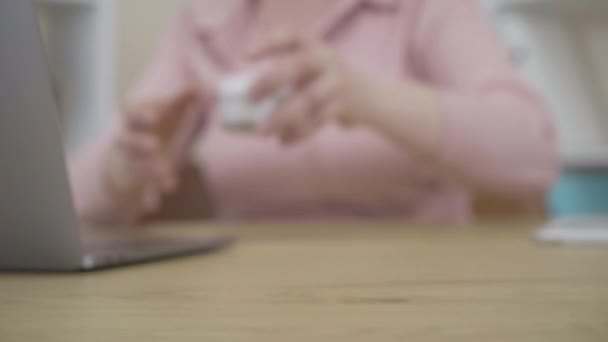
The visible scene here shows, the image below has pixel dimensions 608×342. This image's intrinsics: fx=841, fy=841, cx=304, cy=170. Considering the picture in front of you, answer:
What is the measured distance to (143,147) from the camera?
35.5 inches

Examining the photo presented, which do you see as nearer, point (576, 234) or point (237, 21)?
point (576, 234)

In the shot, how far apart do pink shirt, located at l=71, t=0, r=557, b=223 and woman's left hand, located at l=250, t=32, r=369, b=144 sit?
225 millimetres

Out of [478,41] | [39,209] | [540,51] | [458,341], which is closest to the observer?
[458,341]

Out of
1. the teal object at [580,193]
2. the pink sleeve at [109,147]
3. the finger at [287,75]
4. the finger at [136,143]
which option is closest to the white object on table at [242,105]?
the finger at [287,75]

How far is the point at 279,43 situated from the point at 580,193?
3.26 feet

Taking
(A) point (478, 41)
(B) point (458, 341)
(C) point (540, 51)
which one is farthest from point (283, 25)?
(B) point (458, 341)

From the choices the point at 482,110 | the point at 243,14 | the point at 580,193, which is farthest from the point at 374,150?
the point at 580,193

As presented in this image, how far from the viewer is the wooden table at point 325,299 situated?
0.22m

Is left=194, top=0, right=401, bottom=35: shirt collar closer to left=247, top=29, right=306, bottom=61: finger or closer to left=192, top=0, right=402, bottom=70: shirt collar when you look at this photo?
left=192, top=0, right=402, bottom=70: shirt collar

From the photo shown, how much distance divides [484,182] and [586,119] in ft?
2.11

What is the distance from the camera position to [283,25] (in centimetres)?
111

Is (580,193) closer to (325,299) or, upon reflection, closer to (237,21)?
(237,21)

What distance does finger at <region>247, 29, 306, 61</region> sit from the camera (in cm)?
73

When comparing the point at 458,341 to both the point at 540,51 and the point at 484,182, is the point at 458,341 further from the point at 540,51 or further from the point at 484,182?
the point at 540,51
